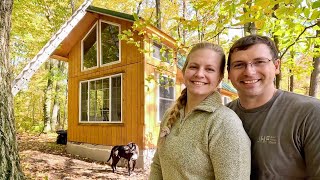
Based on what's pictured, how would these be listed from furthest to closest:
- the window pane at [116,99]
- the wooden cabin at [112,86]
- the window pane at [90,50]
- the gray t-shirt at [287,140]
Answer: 1. the window pane at [90,50]
2. the window pane at [116,99]
3. the wooden cabin at [112,86]
4. the gray t-shirt at [287,140]

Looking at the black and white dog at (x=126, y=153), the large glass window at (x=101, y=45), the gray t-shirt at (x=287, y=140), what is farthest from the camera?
the large glass window at (x=101, y=45)

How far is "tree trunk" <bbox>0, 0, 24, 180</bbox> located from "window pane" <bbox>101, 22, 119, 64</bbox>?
7.19m

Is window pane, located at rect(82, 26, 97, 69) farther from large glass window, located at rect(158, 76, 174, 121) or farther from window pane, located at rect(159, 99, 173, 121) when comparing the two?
window pane, located at rect(159, 99, 173, 121)

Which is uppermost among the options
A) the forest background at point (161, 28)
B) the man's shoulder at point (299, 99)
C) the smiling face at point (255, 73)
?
the forest background at point (161, 28)

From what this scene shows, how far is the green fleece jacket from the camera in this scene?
139cm

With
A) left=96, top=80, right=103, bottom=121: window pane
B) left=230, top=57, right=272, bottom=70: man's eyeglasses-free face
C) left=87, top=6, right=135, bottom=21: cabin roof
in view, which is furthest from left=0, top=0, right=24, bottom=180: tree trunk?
left=96, top=80, right=103, bottom=121: window pane

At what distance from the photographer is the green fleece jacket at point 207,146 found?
1.39m

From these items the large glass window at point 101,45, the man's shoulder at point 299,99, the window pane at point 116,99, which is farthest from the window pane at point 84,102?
the man's shoulder at point 299,99

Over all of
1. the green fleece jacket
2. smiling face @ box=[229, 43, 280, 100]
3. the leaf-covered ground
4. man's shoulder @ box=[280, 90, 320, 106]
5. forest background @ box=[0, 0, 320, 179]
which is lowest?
the leaf-covered ground

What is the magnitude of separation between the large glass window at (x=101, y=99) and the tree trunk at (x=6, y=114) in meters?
6.87

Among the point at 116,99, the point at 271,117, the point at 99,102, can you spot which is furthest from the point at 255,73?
the point at 99,102

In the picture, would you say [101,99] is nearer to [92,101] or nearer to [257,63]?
[92,101]

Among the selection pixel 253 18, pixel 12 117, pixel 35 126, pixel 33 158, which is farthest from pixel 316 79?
pixel 35 126

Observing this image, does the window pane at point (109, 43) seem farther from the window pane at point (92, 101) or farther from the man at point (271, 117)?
the man at point (271, 117)
